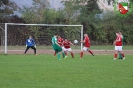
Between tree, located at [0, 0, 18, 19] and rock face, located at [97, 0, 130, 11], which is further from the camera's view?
rock face, located at [97, 0, 130, 11]

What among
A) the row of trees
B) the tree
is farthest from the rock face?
the tree

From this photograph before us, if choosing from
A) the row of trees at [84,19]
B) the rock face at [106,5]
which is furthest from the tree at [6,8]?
the rock face at [106,5]

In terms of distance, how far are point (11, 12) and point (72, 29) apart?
21.0 metres

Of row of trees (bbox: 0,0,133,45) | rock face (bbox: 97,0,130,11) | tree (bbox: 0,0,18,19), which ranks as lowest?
row of trees (bbox: 0,0,133,45)

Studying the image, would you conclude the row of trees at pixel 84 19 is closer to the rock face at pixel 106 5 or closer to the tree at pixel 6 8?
the tree at pixel 6 8

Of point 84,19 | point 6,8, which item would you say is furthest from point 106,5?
point 6,8

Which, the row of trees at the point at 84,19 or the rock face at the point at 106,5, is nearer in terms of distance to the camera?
the row of trees at the point at 84,19

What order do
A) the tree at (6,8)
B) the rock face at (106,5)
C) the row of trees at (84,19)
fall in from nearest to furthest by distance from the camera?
the row of trees at (84,19) → the tree at (6,8) → the rock face at (106,5)

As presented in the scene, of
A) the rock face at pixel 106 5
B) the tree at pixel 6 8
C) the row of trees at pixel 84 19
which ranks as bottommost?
the row of trees at pixel 84 19

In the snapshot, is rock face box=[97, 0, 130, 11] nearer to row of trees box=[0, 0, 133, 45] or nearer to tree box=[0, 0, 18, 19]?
row of trees box=[0, 0, 133, 45]

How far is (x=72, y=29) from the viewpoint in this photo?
42312 millimetres

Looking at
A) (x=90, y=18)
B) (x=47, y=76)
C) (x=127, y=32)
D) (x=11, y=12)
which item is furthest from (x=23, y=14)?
(x=47, y=76)

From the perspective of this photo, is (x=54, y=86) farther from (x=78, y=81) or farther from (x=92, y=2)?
(x=92, y=2)

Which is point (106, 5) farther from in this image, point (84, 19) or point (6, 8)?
point (6, 8)
